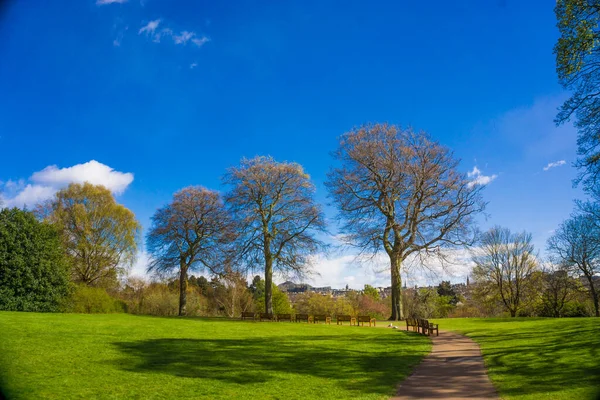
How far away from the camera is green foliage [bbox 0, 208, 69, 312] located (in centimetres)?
2681

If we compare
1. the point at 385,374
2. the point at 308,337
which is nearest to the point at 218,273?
the point at 308,337

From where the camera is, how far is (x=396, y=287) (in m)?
29.8

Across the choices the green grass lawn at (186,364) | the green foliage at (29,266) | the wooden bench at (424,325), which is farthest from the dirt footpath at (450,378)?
the green foliage at (29,266)

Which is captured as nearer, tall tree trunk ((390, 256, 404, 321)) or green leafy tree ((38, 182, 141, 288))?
tall tree trunk ((390, 256, 404, 321))

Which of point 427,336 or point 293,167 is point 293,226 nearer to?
point 293,167

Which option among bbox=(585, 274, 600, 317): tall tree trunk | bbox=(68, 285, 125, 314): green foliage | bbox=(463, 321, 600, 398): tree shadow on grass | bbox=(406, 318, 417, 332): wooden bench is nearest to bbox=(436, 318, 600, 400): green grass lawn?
bbox=(463, 321, 600, 398): tree shadow on grass

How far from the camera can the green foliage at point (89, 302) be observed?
1201 inches

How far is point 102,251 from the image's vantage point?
39.5 metres

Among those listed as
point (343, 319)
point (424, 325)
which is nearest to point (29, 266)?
point (343, 319)

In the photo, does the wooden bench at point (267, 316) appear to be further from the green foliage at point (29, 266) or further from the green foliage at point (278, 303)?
the green foliage at point (278, 303)

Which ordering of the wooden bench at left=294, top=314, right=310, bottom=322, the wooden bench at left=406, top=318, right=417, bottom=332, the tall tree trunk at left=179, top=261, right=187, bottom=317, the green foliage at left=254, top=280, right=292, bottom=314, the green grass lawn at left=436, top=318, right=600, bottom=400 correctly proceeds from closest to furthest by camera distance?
the green grass lawn at left=436, top=318, right=600, bottom=400 < the wooden bench at left=406, top=318, right=417, bottom=332 < the wooden bench at left=294, top=314, right=310, bottom=322 < the tall tree trunk at left=179, top=261, right=187, bottom=317 < the green foliage at left=254, top=280, right=292, bottom=314

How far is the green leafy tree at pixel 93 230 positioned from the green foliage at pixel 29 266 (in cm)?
795

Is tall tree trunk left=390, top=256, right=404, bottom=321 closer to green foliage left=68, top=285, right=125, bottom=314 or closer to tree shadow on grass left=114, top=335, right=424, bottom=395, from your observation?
tree shadow on grass left=114, top=335, right=424, bottom=395

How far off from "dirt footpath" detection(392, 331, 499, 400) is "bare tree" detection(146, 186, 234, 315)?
26270 mm
